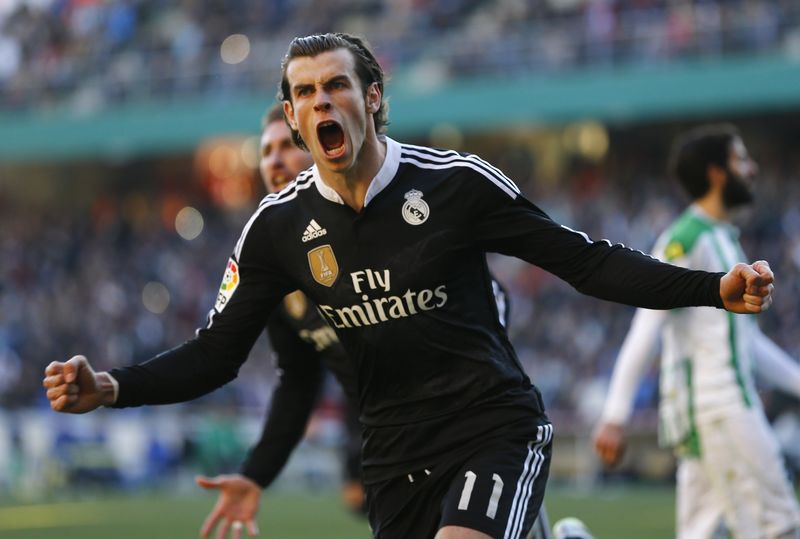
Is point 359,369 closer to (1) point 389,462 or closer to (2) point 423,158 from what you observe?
(1) point 389,462

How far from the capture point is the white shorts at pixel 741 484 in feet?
25.5

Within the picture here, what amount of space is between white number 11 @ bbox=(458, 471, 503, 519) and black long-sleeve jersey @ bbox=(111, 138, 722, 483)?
0.17 meters

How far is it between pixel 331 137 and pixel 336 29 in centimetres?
2859

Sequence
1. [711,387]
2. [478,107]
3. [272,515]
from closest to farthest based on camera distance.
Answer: [711,387] → [272,515] → [478,107]

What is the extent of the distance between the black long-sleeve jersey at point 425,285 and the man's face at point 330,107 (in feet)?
0.66

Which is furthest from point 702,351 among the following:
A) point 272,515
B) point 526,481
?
point 272,515

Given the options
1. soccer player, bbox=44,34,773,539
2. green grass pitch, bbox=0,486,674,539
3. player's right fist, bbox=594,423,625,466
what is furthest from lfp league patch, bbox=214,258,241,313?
green grass pitch, bbox=0,486,674,539

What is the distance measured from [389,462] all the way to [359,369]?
37cm

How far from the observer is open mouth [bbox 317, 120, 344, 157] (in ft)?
18.0

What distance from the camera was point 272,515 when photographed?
56.1 ft

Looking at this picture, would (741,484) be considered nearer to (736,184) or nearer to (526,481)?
(736,184)

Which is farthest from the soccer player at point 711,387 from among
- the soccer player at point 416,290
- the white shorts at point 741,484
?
the soccer player at point 416,290

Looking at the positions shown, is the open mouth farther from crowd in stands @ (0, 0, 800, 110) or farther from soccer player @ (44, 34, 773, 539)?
crowd in stands @ (0, 0, 800, 110)

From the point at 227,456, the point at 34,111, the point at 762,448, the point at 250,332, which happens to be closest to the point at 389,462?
the point at 250,332
